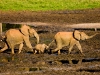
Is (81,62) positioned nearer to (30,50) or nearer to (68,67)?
(68,67)

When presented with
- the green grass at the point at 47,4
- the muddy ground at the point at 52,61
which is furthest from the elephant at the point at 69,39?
the green grass at the point at 47,4

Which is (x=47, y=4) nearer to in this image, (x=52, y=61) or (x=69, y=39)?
(x=69, y=39)

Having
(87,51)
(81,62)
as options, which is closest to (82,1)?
(87,51)

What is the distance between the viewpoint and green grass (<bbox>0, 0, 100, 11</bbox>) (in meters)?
41.2

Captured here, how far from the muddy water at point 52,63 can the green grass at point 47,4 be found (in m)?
20.9

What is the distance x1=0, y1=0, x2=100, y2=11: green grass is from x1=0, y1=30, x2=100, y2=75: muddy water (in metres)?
20.9

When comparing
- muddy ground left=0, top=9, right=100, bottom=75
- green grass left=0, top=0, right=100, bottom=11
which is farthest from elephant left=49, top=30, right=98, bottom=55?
green grass left=0, top=0, right=100, bottom=11

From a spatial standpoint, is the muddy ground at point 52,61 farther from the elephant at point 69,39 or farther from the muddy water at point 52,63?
the elephant at point 69,39

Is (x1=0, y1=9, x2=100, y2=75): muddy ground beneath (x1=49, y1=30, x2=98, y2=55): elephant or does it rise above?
beneath

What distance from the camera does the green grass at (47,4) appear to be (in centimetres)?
4122

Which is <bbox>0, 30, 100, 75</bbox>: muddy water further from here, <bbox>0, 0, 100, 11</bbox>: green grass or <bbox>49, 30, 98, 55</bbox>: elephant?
<bbox>0, 0, 100, 11</bbox>: green grass

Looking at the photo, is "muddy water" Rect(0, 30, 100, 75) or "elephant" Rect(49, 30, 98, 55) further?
"elephant" Rect(49, 30, 98, 55)

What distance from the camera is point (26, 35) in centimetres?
1908

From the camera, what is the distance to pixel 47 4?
4266cm
